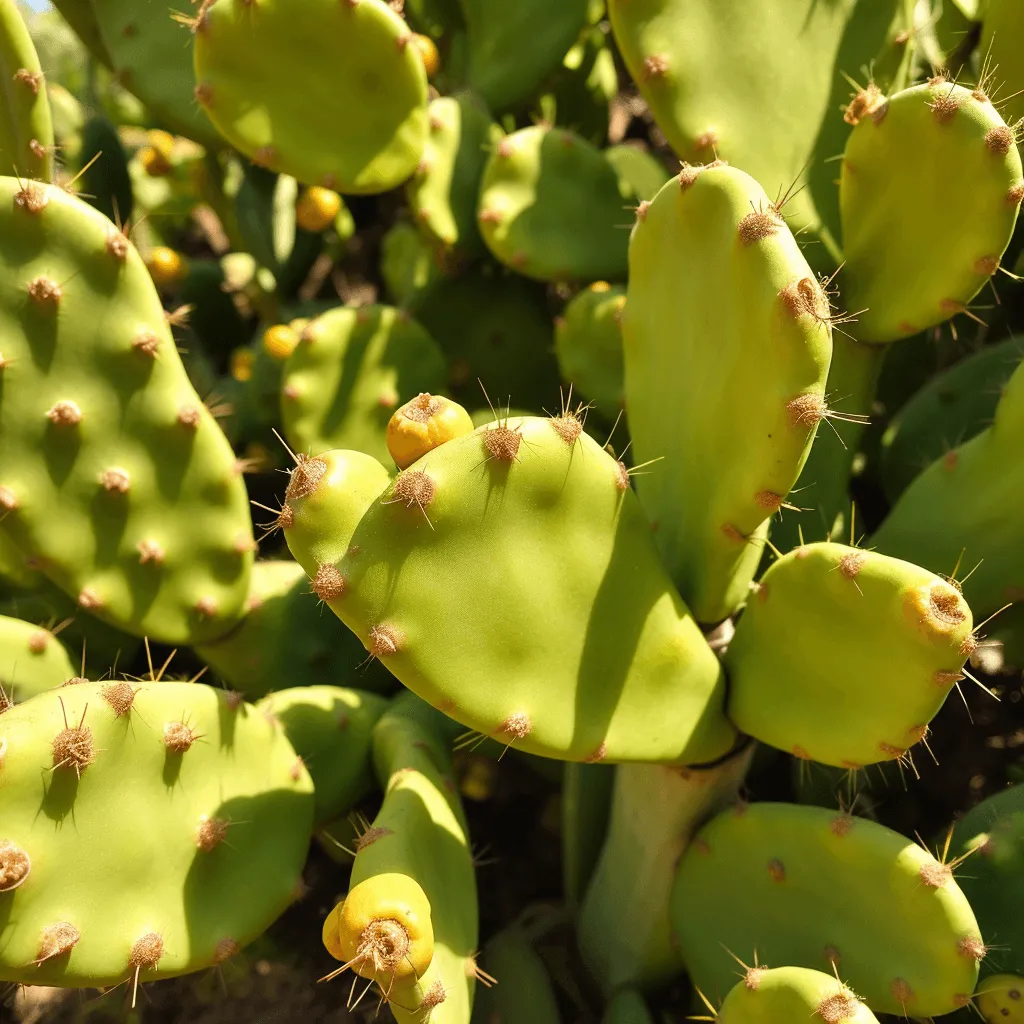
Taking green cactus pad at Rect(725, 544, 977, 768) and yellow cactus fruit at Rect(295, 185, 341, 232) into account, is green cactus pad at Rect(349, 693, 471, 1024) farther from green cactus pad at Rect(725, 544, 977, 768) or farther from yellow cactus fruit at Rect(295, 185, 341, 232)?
yellow cactus fruit at Rect(295, 185, 341, 232)

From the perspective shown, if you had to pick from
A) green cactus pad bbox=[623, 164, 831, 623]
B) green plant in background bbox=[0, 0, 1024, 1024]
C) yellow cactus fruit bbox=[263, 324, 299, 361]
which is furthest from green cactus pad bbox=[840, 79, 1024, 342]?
yellow cactus fruit bbox=[263, 324, 299, 361]

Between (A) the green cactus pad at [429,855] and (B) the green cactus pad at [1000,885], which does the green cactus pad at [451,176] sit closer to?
(A) the green cactus pad at [429,855]

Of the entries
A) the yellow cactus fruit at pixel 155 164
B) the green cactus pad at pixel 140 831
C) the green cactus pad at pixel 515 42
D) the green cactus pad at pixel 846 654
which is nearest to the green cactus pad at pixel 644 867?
the green cactus pad at pixel 846 654

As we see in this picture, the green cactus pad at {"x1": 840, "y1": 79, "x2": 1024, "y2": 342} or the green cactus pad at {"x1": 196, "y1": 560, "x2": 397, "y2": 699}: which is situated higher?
the green cactus pad at {"x1": 840, "y1": 79, "x2": 1024, "y2": 342}

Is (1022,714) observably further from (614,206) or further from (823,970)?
(614,206)

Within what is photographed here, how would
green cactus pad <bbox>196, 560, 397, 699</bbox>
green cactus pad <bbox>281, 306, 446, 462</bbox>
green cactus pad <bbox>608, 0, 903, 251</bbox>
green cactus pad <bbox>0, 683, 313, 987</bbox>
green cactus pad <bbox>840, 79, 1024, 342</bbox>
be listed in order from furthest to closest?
green cactus pad <bbox>281, 306, 446, 462</bbox> < green cactus pad <bbox>196, 560, 397, 699</bbox> < green cactus pad <bbox>608, 0, 903, 251</bbox> < green cactus pad <bbox>840, 79, 1024, 342</bbox> < green cactus pad <bbox>0, 683, 313, 987</bbox>

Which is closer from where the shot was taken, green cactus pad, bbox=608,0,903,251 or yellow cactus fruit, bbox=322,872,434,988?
yellow cactus fruit, bbox=322,872,434,988

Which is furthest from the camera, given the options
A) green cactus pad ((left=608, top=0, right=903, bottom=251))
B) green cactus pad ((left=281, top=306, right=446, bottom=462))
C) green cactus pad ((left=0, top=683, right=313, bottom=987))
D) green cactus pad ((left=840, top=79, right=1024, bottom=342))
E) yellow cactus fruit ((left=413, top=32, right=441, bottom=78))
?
yellow cactus fruit ((left=413, top=32, right=441, bottom=78))

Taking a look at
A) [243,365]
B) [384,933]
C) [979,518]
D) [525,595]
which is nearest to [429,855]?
[384,933]

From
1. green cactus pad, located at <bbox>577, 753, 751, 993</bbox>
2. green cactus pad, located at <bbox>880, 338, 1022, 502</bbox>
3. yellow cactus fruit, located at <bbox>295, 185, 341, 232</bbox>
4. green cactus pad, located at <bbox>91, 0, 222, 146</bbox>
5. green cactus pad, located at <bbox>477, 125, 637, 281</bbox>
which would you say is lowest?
green cactus pad, located at <bbox>577, 753, 751, 993</bbox>
